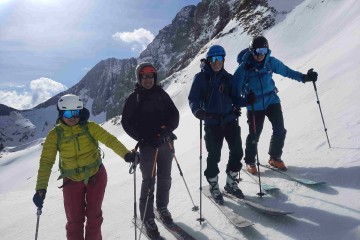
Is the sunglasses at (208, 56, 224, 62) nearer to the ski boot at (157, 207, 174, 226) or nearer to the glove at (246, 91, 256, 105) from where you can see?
the glove at (246, 91, 256, 105)

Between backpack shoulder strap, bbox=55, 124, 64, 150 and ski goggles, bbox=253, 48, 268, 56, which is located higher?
ski goggles, bbox=253, 48, 268, 56

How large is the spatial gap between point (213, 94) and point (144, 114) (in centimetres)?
152

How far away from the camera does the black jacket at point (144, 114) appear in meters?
6.30

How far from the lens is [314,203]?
6453 millimetres

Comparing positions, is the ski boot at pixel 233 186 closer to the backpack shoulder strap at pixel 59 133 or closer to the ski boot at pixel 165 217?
the ski boot at pixel 165 217

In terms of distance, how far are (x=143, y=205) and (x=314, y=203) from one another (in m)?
3.29

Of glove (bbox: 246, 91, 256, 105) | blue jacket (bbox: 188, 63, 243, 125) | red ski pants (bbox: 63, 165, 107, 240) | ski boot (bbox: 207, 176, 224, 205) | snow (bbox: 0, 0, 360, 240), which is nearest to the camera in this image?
red ski pants (bbox: 63, 165, 107, 240)

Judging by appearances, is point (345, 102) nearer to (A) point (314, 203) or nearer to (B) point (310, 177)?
(B) point (310, 177)

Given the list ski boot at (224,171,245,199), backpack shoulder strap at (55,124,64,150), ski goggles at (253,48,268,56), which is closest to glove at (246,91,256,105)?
ski goggles at (253,48,268,56)

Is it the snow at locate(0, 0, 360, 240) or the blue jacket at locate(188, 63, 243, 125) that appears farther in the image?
the blue jacket at locate(188, 63, 243, 125)

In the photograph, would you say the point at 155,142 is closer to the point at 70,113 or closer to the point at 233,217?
the point at 70,113

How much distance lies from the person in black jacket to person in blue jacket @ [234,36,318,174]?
1.73 metres

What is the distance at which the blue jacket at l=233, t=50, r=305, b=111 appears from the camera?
7.57 meters

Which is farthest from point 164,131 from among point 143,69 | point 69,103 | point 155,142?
point 69,103
